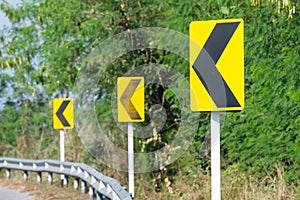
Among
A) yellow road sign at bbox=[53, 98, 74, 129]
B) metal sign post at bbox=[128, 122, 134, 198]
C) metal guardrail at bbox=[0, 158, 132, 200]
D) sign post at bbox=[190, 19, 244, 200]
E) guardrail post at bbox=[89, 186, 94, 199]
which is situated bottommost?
guardrail post at bbox=[89, 186, 94, 199]

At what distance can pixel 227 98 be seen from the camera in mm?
7059

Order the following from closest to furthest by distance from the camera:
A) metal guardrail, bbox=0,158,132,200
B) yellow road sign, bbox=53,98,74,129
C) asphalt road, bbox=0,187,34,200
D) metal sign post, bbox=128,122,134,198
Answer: metal guardrail, bbox=0,158,132,200
metal sign post, bbox=128,122,134,198
asphalt road, bbox=0,187,34,200
yellow road sign, bbox=53,98,74,129

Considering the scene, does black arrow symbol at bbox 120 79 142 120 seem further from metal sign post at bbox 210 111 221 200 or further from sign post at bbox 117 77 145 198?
metal sign post at bbox 210 111 221 200

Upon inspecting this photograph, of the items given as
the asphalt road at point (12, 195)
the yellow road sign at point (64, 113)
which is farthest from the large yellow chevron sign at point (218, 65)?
the yellow road sign at point (64, 113)

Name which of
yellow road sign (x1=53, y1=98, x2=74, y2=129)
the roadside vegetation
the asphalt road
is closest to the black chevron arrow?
the roadside vegetation

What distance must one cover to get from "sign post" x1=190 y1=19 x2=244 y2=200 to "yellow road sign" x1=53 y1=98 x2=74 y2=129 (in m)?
11.7

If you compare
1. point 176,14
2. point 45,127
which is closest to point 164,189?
point 176,14

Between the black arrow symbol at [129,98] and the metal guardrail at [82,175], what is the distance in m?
1.25

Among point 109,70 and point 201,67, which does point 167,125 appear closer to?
point 109,70

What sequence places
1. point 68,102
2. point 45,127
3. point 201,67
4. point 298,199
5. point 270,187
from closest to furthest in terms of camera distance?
point 201,67, point 298,199, point 270,187, point 68,102, point 45,127

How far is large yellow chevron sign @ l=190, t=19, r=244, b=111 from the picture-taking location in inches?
275

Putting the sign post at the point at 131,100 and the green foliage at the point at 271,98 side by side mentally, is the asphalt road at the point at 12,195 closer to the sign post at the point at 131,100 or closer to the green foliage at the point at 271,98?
the sign post at the point at 131,100

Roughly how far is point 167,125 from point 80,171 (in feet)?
14.1

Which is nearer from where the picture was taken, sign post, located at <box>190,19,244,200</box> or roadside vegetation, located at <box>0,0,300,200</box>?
sign post, located at <box>190,19,244,200</box>
